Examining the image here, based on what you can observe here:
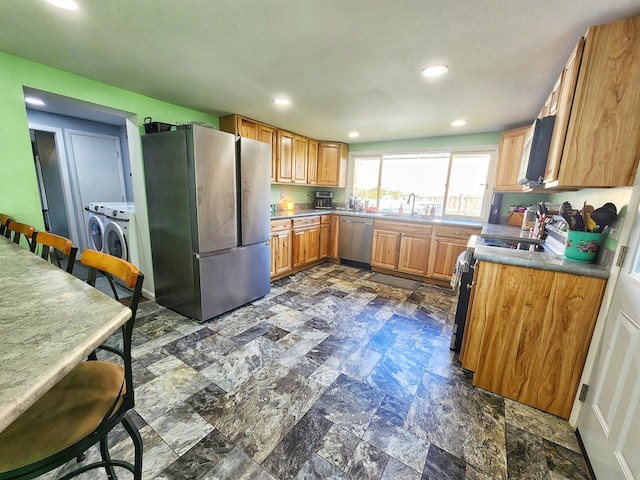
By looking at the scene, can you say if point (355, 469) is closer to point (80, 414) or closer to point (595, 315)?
point (80, 414)

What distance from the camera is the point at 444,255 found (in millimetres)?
3557

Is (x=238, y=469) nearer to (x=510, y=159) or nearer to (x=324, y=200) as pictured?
(x=510, y=159)

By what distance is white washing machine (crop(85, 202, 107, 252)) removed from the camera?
3.40 meters

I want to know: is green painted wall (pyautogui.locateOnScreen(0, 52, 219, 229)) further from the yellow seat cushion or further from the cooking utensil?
the cooking utensil

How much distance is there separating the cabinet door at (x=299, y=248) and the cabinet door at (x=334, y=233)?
70 cm

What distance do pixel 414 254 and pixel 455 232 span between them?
0.64 meters

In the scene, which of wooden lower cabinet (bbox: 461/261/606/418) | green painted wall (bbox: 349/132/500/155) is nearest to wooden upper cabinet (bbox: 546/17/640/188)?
wooden lower cabinet (bbox: 461/261/606/418)

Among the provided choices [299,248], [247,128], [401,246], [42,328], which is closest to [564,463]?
[42,328]

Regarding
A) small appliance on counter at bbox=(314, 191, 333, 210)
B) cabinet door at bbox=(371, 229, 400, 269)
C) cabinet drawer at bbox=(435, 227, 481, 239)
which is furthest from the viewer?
small appliance on counter at bbox=(314, 191, 333, 210)

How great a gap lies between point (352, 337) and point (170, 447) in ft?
4.90

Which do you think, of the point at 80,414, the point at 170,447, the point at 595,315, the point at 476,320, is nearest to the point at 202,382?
the point at 170,447

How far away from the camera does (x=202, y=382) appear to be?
1702 millimetres

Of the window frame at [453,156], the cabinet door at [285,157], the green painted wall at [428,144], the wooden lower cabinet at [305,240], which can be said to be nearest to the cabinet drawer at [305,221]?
the wooden lower cabinet at [305,240]

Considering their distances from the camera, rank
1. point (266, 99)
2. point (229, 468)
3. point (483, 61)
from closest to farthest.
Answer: point (229, 468) < point (483, 61) < point (266, 99)
